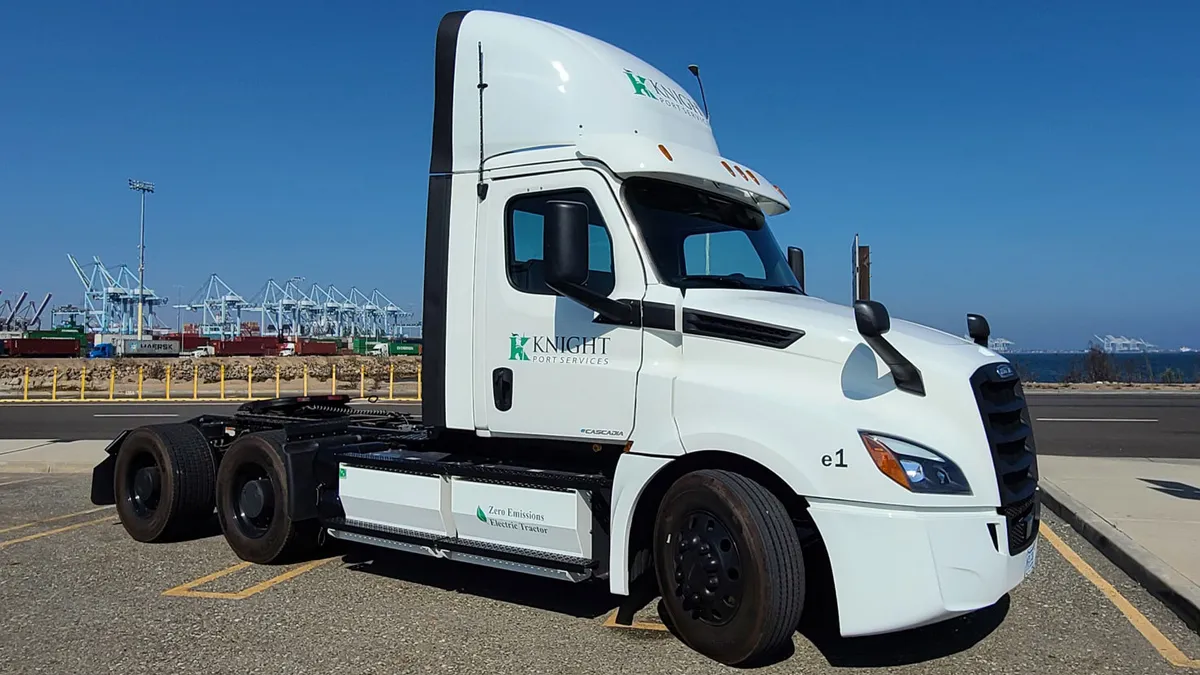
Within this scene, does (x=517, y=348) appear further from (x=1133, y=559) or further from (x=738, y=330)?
(x=1133, y=559)

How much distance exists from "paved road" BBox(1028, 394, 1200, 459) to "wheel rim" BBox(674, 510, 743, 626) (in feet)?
34.8

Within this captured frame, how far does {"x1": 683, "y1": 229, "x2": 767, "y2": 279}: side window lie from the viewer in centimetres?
556

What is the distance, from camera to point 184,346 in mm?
93312

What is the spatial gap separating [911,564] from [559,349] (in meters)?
2.31

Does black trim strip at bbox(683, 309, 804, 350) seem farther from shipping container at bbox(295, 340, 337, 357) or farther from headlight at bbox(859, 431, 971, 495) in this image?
shipping container at bbox(295, 340, 337, 357)

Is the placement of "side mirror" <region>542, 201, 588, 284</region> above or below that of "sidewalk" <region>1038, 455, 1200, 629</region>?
above

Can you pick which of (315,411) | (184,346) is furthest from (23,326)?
(315,411)

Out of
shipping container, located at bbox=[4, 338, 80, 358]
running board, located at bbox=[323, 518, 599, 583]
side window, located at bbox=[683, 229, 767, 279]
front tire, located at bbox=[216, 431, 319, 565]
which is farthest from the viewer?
shipping container, located at bbox=[4, 338, 80, 358]

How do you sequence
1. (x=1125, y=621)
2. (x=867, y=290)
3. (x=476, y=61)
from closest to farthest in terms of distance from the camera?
(x=1125, y=621)
(x=476, y=61)
(x=867, y=290)

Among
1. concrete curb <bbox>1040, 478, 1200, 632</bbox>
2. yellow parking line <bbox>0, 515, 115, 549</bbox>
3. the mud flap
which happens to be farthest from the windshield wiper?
yellow parking line <bbox>0, 515, 115, 549</bbox>

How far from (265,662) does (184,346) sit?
9714cm

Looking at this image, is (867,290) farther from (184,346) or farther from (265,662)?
(184,346)

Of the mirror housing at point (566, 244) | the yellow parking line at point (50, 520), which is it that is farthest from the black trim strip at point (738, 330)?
the yellow parking line at point (50, 520)

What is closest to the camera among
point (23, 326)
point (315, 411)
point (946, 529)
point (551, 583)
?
point (946, 529)
